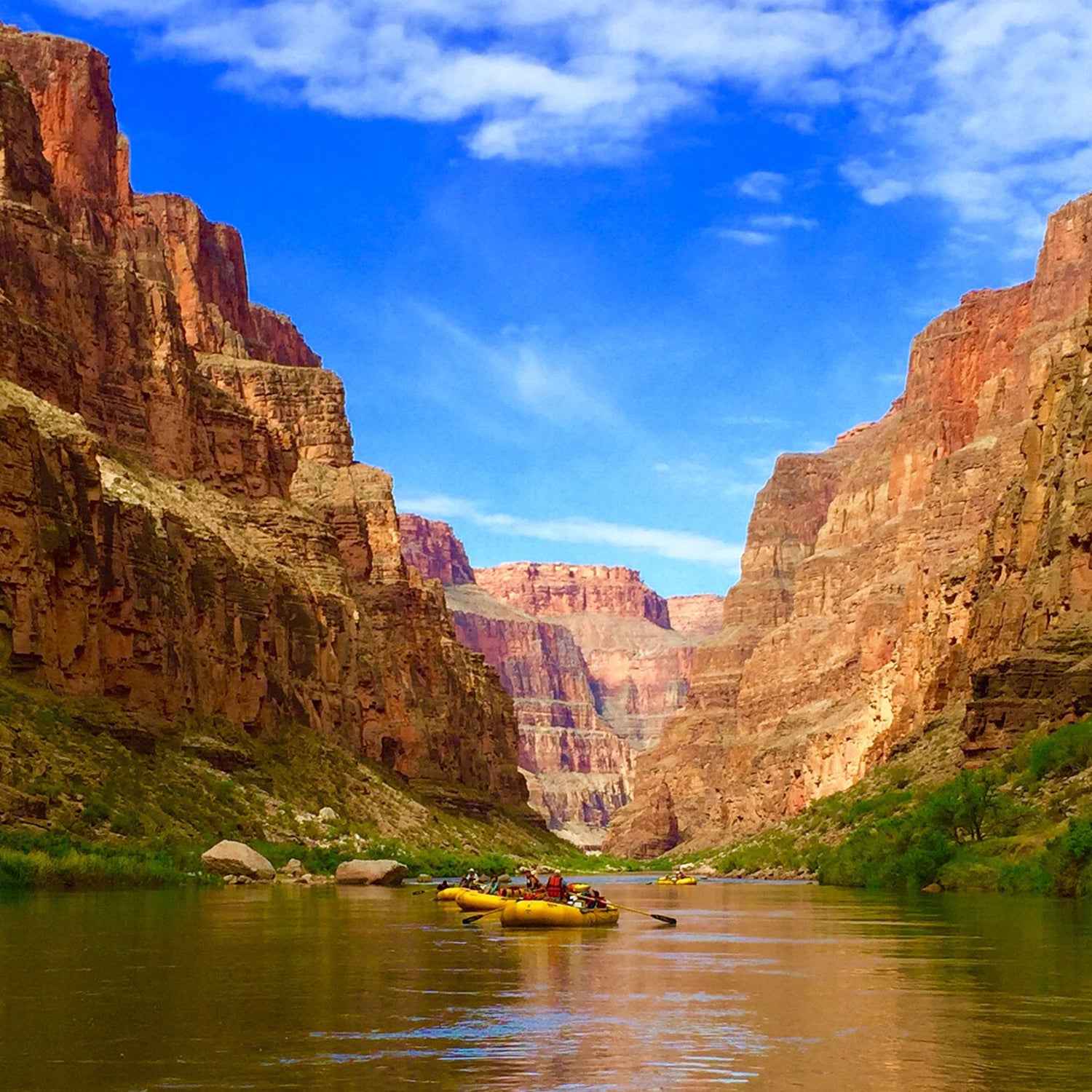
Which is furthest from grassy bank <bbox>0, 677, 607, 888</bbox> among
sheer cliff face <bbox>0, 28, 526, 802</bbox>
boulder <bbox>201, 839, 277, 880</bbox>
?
sheer cliff face <bbox>0, 28, 526, 802</bbox>

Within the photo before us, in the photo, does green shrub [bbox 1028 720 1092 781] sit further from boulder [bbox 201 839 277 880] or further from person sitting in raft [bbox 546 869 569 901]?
boulder [bbox 201 839 277 880]

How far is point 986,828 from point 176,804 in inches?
1458

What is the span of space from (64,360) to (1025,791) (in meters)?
66.0

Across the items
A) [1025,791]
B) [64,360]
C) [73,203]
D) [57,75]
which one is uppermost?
[57,75]

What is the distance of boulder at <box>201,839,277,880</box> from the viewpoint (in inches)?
2810

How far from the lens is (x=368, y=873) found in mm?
80938

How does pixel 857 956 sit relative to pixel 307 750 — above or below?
below

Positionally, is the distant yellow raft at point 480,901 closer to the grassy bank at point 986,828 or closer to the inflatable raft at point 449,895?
the inflatable raft at point 449,895

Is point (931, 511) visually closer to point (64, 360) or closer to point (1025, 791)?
point (64, 360)

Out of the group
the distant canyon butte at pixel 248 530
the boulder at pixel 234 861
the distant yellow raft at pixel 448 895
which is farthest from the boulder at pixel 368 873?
the distant canyon butte at pixel 248 530

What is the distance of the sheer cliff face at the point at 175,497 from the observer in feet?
295

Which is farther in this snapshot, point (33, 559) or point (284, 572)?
point (284, 572)

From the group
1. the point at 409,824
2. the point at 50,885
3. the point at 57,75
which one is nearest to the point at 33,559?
the point at 50,885

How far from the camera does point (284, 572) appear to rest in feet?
414
